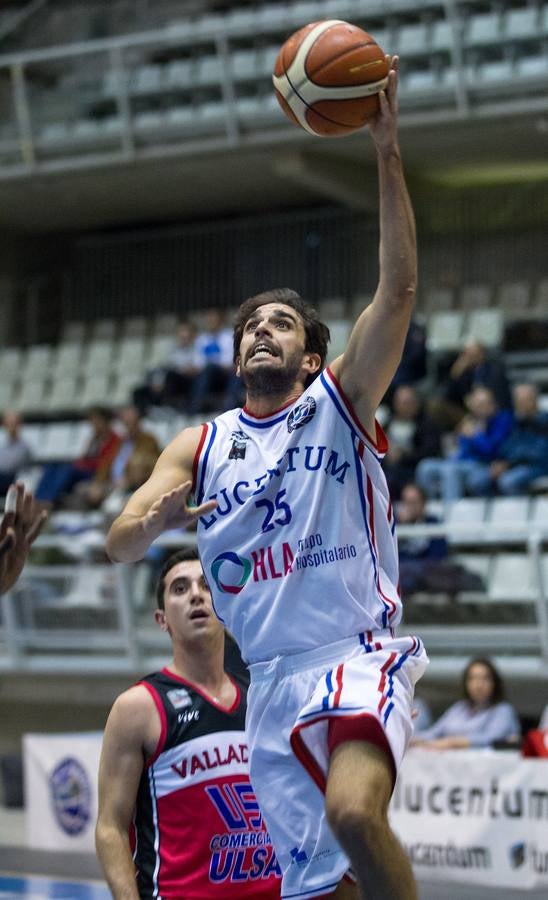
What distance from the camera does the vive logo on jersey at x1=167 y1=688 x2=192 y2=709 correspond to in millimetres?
4793

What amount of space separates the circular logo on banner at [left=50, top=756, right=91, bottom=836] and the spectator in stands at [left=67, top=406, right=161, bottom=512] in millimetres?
3147

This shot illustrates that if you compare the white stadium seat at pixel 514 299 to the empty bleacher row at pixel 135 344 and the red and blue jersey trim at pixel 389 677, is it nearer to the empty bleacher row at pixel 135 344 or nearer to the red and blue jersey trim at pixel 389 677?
the empty bleacher row at pixel 135 344

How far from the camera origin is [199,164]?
17891 mm

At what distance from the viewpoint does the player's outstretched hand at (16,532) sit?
12.5 ft

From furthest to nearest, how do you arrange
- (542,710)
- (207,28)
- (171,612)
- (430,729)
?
(207,28)
(542,710)
(430,729)
(171,612)

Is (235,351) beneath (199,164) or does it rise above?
beneath

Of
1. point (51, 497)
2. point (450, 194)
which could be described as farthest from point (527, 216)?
point (51, 497)

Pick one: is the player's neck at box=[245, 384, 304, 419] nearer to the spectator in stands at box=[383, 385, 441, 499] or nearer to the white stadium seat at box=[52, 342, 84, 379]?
the spectator in stands at box=[383, 385, 441, 499]

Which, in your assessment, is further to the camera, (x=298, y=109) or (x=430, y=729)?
(x=430, y=729)

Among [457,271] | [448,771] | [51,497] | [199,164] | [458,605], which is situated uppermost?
[199,164]

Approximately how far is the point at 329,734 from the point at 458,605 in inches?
293

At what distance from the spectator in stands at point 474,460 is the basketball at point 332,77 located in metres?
8.49

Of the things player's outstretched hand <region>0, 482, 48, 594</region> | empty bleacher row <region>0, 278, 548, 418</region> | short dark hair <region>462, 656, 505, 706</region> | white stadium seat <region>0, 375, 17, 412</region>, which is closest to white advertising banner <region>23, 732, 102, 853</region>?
short dark hair <region>462, 656, 505, 706</region>

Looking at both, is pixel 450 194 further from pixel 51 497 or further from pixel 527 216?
pixel 51 497
